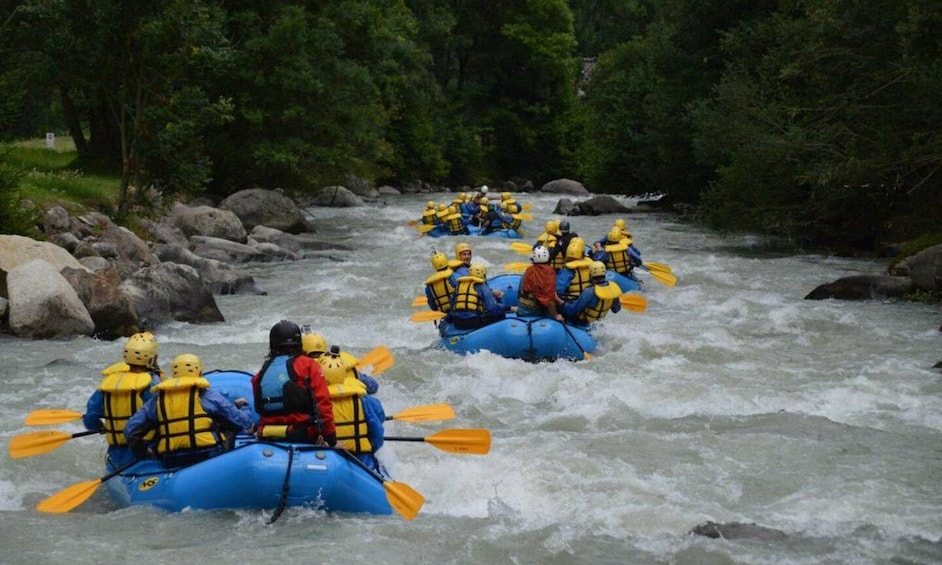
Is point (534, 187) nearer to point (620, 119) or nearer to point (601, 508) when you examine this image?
point (620, 119)

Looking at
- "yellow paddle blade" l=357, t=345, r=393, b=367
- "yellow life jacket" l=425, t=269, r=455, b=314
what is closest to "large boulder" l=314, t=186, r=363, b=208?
"yellow life jacket" l=425, t=269, r=455, b=314

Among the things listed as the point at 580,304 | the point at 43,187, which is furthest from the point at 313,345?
the point at 43,187

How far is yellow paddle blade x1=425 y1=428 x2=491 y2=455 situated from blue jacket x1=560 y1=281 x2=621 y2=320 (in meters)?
4.07

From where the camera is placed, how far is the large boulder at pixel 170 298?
12367 millimetres

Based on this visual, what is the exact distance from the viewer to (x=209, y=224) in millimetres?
19578

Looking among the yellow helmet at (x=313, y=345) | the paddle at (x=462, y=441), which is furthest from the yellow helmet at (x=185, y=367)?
the paddle at (x=462, y=441)

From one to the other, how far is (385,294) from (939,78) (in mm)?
7474

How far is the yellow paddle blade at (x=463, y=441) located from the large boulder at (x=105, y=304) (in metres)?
5.91

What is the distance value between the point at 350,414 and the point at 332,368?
0.31 meters

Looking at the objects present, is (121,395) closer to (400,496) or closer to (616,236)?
(400,496)

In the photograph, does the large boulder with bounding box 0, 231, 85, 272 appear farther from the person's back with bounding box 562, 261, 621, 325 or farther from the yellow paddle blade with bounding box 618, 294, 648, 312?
the yellow paddle blade with bounding box 618, 294, 648, 312

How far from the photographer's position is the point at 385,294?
49.3ft

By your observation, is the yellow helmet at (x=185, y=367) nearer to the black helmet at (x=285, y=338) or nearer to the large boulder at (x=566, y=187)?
the black helmet at (x=285, y=338)

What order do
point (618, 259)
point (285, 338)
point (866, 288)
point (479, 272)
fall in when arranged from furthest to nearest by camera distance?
1. point (618, 259)
2. point (866, 288)
3. point (479, 272)
4. point (285, 338)
